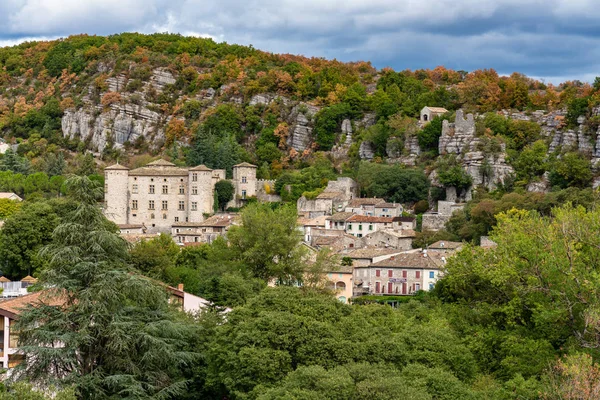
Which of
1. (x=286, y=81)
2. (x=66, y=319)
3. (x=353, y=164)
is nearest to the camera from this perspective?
(x=66, y=319)

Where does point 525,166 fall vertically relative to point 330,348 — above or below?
above

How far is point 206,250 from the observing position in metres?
62.2

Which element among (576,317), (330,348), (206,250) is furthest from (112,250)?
(206,250)

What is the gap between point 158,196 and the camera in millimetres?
86750

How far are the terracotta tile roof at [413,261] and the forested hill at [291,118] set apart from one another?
14.1m

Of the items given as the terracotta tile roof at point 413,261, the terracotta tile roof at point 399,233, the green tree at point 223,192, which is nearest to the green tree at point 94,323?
the terracotta tile roof at point 413,261

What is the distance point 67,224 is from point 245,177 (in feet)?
197

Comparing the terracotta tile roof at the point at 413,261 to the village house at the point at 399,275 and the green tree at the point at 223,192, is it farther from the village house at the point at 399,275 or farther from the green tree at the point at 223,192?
the green tree at the point at 223,192

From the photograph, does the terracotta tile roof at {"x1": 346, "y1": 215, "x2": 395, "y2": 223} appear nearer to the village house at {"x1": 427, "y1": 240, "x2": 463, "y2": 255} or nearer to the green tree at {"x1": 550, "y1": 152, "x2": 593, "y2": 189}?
the village house at {"x1": 427, "y1": 240, "x2": 463, "y2": 255}

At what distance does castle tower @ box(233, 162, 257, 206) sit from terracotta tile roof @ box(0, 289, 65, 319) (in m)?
53.8

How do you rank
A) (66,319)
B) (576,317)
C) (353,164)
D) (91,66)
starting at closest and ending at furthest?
(66,319), (576,317), (353,164), (91,66)

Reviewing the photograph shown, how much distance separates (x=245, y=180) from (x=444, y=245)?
28.3 meters

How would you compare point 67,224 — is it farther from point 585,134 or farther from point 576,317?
point 585,134

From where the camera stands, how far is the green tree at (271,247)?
54.0 m
